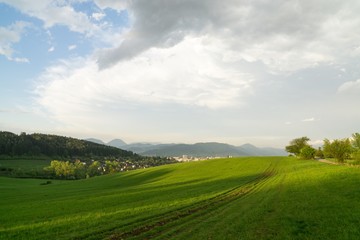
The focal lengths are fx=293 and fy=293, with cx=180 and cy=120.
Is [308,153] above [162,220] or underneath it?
above

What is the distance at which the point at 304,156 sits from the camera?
130625mm

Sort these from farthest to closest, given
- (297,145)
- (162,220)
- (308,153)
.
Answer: (297,145)
(308,153)
(162,220)

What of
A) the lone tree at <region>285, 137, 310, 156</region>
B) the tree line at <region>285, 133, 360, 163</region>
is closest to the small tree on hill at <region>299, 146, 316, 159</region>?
the tree line at <region>285, 133, 360, 163</region>

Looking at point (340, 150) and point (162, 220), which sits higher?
point (340, 150)

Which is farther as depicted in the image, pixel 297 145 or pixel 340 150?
pixel 297 145

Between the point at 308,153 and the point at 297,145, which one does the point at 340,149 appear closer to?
the point at 308,153

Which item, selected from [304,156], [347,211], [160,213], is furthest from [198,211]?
[304,156]

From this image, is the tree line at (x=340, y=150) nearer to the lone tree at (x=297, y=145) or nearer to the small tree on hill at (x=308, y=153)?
the small tree on hill at (x=308, y=153)

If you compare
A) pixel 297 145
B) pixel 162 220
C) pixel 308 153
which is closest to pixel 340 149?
pixel 308 153

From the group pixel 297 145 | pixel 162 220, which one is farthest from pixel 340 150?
pixel 162 220

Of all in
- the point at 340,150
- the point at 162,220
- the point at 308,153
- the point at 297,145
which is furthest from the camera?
the point at 297,145

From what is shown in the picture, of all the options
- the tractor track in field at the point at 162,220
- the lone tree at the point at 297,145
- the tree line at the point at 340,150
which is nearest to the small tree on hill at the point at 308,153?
the tree line at the point at 340,150

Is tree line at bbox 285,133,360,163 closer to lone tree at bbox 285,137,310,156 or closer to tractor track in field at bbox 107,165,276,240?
lone tree at bbox 285,137,310,156

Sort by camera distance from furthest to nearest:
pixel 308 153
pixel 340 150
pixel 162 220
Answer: pixel 308 153 < pixel 340 150 < pixel 162 220
